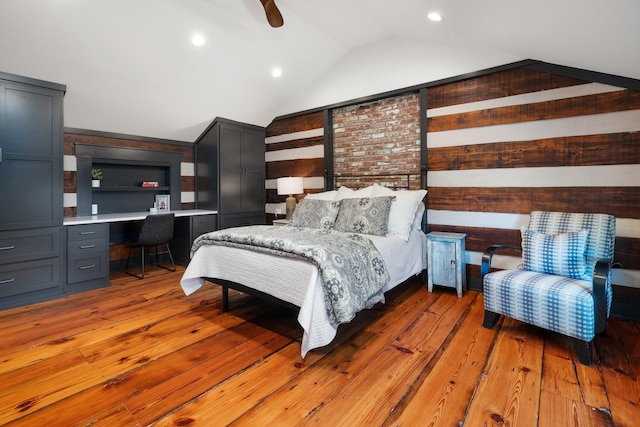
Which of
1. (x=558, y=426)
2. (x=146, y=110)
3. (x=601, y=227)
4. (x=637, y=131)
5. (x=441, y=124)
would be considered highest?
(x=146, y=110)

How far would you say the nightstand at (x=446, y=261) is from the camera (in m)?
3.29

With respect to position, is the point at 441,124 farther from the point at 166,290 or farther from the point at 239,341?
the point at 166,290

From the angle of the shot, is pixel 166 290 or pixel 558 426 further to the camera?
pixel 166 290

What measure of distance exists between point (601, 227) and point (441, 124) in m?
1.81

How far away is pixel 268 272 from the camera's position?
2422mm

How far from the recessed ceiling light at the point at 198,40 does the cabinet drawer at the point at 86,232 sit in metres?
2.31

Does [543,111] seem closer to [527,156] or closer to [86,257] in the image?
[527,156]

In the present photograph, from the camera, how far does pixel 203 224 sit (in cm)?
476

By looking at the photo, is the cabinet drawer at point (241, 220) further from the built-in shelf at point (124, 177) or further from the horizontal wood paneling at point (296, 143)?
the horizontal wood paneling at point (296, 143)

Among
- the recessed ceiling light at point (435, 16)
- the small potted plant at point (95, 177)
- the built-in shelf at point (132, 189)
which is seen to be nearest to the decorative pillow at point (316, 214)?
the recessed ceiling light at point (435, 16)

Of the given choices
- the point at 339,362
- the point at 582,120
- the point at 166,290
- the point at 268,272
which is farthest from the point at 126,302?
the point at 582,120

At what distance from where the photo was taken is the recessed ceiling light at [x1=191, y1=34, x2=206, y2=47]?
3422 millimetres

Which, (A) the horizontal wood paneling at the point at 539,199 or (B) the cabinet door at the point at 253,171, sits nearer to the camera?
(A) the horizontal wood paneling at the point at 539,199

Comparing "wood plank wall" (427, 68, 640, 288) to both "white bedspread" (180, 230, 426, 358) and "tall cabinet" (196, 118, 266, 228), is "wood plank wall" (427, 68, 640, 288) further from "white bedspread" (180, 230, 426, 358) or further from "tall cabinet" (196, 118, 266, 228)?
"tall cabinet" (196, 118, 266, 228)
